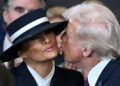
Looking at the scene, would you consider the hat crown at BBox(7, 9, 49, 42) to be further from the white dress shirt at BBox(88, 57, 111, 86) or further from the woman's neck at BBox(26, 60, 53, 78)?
the white dress shirt at BBox(88, 57, 111, 86)

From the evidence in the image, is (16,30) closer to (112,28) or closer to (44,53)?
(44,53)

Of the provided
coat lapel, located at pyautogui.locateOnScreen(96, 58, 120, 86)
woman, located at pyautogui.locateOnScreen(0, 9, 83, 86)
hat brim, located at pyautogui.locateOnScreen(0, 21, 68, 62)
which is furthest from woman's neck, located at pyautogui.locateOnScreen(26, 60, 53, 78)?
coat lapel, located at pyautogui.locateOnScreen(96, 58, 120, 86)

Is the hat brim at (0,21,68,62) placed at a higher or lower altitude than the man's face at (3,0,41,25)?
higher

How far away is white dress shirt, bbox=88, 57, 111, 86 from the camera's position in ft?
5.42

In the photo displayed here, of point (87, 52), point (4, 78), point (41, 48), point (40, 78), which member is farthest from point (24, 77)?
point (4, 78)

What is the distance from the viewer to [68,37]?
5.74 ft

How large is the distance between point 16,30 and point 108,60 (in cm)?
47

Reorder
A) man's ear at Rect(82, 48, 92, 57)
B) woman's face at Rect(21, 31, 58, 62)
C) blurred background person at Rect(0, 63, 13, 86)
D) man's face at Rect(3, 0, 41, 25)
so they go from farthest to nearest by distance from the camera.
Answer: man's face at Rect(3, 0, 41, 25)
man's ear at Rect(82, 48, 92, 57)
woman's face at Rect(21, 31, 58, 62)
blurred background person at Rect(0, 63, 13, 86)

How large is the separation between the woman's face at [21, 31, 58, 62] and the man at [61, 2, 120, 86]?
0.56 ft

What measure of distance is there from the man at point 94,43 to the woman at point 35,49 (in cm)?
9

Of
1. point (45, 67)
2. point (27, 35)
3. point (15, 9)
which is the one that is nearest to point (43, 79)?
point (45, 67)

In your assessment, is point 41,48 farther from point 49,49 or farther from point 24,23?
point 24,23

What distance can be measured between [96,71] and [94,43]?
0.46ft

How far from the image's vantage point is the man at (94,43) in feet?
5.40
